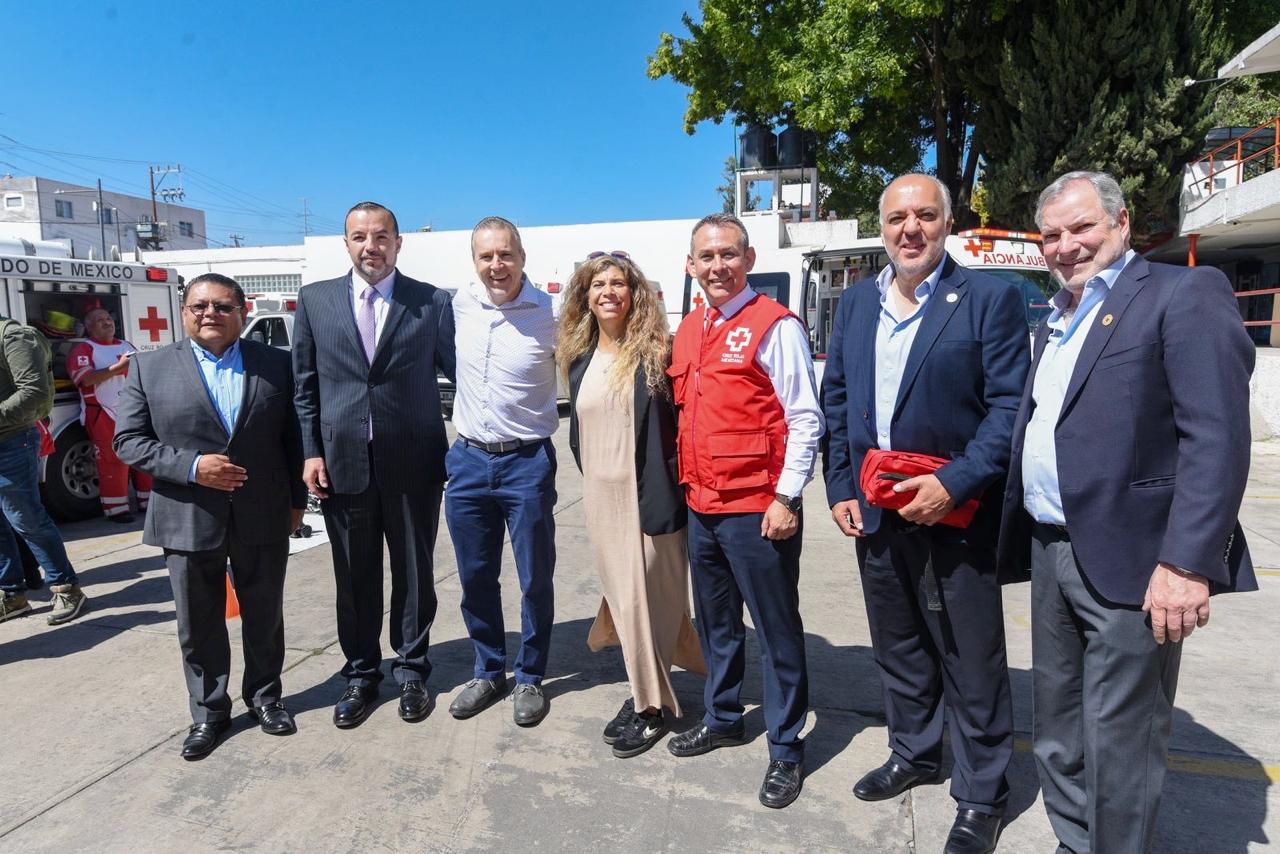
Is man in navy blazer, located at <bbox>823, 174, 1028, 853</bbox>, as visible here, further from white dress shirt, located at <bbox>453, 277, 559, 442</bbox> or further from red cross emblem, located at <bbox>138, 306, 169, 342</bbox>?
red cross emblem, located at <bbox>138, 306, 169, 342</bbox>

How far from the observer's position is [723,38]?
15.9 metres

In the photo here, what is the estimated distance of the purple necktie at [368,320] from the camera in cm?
330

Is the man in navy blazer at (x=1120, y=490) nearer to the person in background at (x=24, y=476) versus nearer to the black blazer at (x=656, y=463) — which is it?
the black blazer at (x=656, y=463)

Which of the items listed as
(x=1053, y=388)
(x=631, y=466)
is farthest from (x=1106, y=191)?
(x=631, y=466)

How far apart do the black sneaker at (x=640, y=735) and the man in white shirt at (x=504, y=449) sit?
434 millimetres

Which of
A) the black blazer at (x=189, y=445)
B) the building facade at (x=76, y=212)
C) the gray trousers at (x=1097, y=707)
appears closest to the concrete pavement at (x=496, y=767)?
the gray trousers at (x=1097, y=707)

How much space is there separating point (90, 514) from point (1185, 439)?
8.01 metres

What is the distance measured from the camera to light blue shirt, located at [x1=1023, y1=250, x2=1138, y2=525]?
215 centimetres

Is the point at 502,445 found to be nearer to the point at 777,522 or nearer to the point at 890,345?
Answer: the point at 777,522

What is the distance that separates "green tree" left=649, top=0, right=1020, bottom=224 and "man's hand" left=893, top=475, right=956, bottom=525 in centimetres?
1372

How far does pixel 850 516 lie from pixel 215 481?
2338mm

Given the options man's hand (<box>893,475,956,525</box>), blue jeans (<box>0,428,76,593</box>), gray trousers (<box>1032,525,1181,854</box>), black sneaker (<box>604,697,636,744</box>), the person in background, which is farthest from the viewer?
blue jeans (<box>0,428,76,593</box>)

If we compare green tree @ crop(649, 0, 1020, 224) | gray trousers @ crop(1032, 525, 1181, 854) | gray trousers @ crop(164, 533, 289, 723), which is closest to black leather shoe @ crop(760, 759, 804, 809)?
gray trousers @ crop(1032, 525, 1181, 854)

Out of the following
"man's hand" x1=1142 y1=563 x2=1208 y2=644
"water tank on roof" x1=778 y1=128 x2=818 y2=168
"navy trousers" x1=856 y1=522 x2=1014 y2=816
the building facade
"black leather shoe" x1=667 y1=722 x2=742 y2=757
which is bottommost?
"black leather shoe" x1=667 y1=722 x2=742 y2=757
